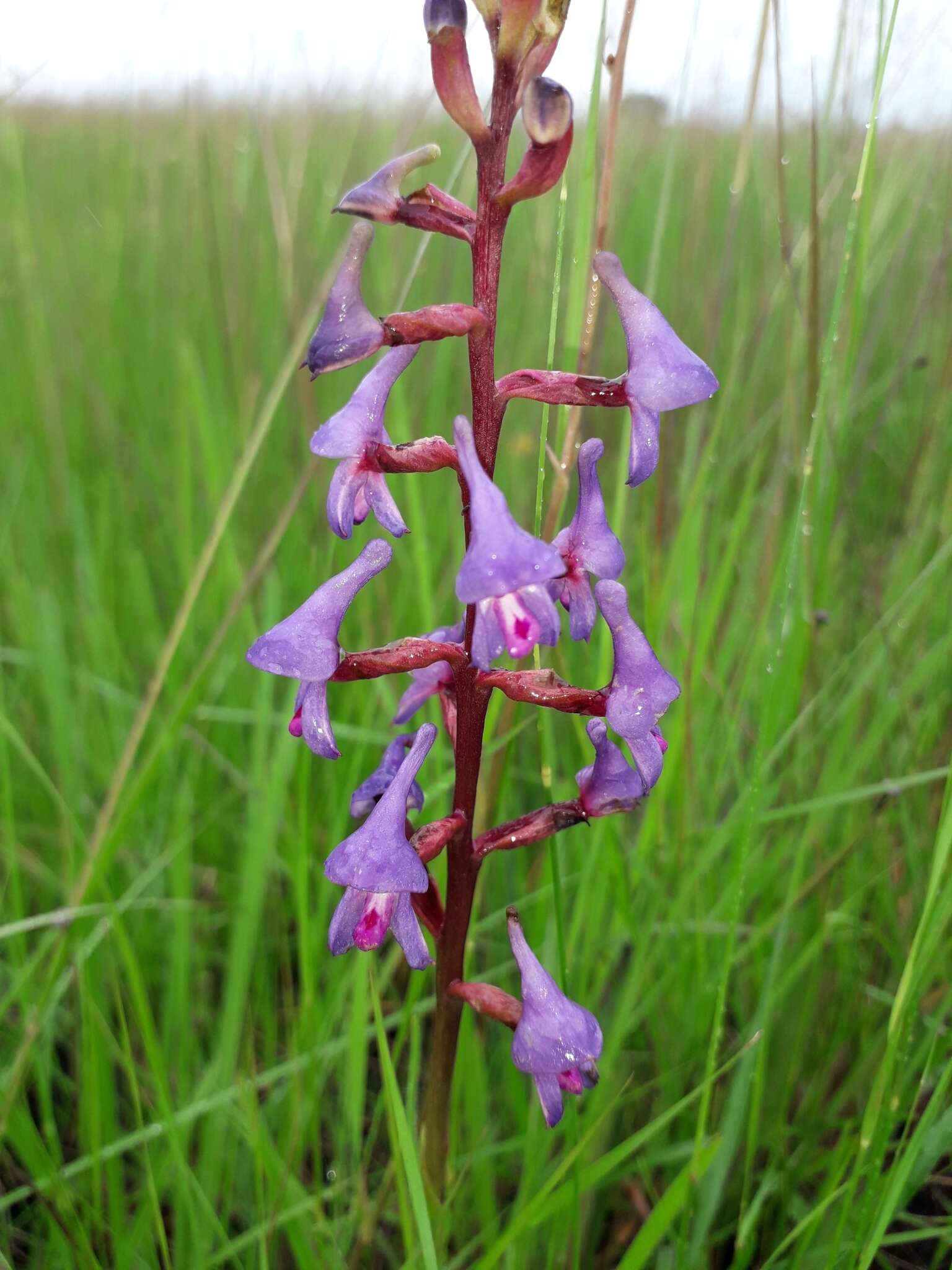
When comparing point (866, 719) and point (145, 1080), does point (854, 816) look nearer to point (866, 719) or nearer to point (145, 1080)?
point (866, 719)

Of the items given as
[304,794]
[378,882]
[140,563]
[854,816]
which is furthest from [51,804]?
[854,816]

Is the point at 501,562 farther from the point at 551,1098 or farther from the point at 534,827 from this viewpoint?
the point at 551,1098

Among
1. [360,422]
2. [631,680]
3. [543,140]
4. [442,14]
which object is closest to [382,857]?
[631,680]

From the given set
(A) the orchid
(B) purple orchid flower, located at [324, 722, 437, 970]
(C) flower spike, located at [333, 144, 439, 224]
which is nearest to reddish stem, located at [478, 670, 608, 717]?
(A) the orchid

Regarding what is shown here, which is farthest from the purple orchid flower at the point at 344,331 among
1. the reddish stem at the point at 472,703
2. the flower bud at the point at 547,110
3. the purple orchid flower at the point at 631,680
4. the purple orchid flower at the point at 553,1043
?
the purple orchid flower at the point at 553,1043

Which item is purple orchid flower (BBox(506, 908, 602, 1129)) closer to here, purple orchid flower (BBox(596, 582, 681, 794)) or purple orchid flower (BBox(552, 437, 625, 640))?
purple orchid flower (BBox(596, 582, 681, 794))

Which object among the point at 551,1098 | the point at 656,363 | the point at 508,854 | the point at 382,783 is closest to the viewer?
the point at 656,363
